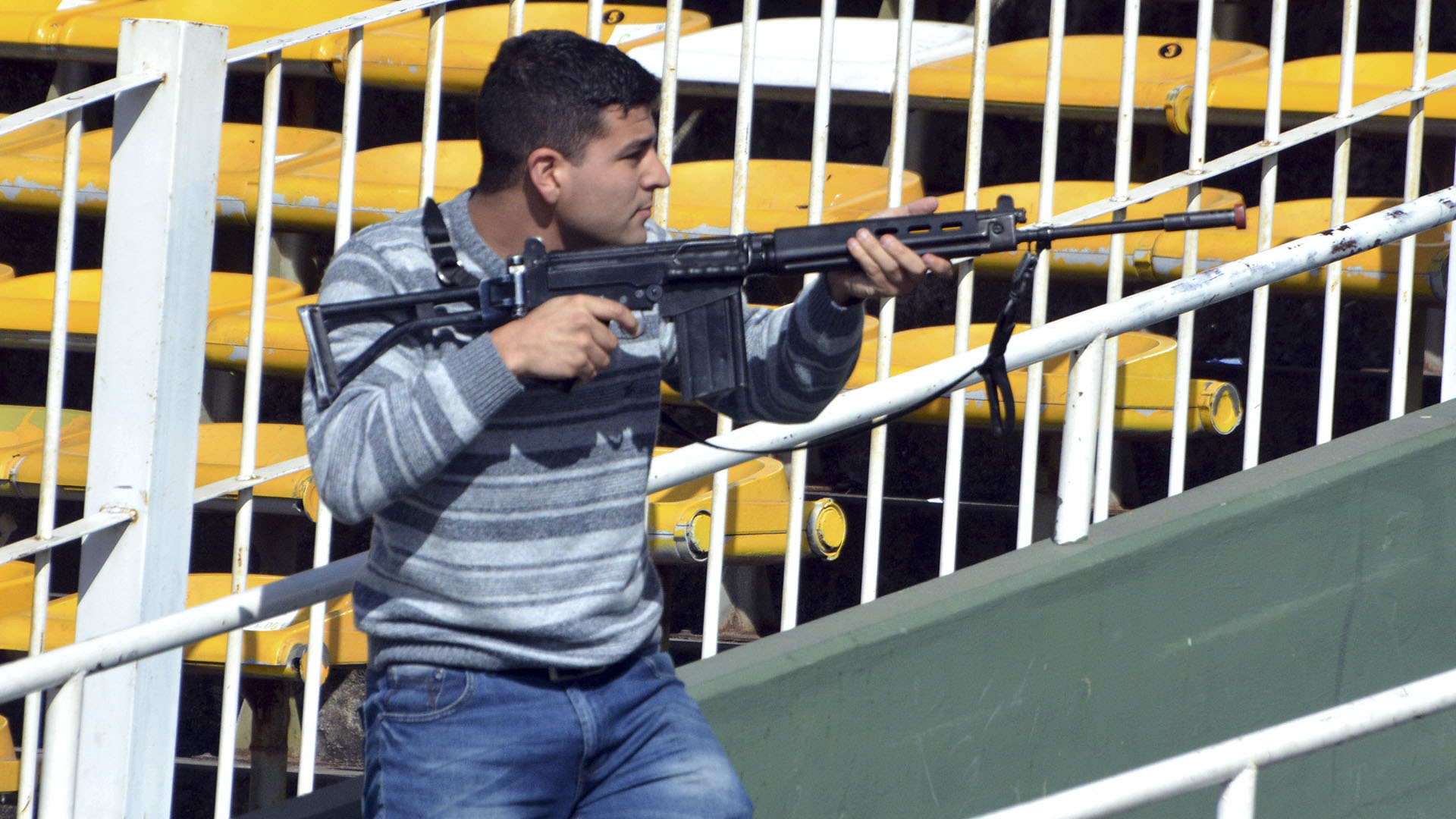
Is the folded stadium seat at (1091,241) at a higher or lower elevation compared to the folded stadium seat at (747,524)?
higher

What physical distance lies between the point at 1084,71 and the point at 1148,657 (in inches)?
66.4

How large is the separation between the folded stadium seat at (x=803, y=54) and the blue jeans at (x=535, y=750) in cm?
158

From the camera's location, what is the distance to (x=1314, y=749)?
1.53 meters

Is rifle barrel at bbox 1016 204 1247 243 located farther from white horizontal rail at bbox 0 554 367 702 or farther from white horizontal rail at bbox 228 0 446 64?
white horizontal rail at bbox 228 0 446 64

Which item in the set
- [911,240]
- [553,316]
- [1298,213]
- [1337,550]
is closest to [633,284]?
[553,316]

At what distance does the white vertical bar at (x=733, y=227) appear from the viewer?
2496 mm

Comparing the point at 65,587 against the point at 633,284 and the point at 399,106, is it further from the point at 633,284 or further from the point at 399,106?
the point at 633,284

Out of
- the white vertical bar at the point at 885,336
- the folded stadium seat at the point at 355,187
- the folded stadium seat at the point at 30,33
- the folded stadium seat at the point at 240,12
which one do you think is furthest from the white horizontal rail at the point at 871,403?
the folded stadium seat at the point at 30,33

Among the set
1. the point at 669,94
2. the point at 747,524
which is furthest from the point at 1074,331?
the point at 669,94

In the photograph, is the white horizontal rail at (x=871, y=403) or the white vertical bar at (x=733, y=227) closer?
the white horizontal rail at (x=871, y=403)

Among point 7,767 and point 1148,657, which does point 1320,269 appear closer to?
point 1148,657

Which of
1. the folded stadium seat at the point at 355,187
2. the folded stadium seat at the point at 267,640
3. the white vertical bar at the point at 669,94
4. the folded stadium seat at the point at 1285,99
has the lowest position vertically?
the folded stadium seat at the point at 267,640

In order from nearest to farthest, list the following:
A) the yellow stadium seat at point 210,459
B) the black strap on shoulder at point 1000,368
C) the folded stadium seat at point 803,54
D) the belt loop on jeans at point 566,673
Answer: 1. the belt loop on jeans at point 566,673
2. the black strap on shoulder at point 1000,368
3. the yellow stadium seat at point 210,459
4. the folded stadium seat at point 803,54

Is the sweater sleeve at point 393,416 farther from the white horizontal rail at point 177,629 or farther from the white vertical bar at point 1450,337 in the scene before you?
the white vertical bar at point 1450,337
